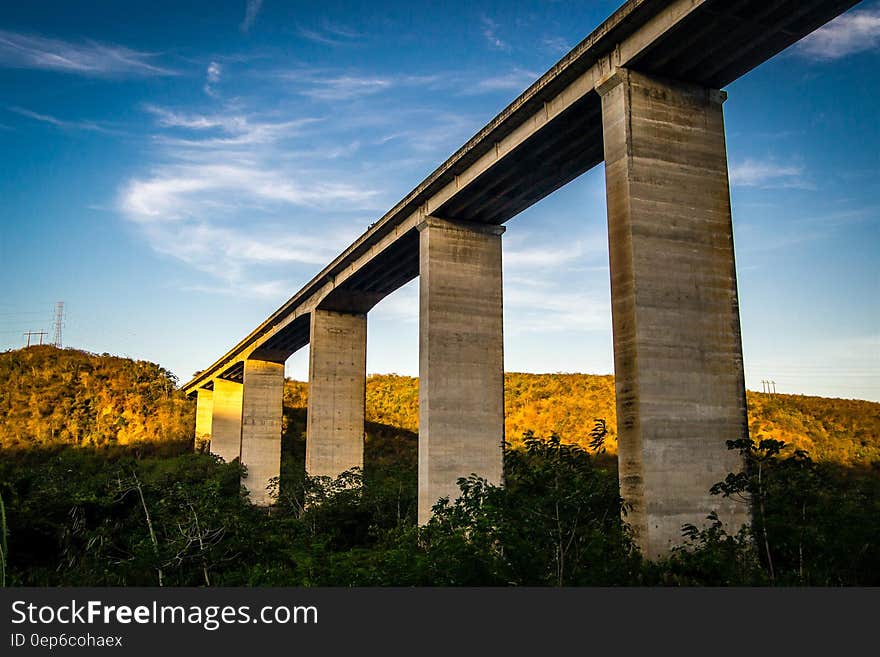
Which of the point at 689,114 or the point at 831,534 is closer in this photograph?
the point at 831,534

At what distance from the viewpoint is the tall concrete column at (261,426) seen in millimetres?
34031

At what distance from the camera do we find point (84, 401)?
149ft

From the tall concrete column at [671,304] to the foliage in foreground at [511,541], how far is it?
482 mm

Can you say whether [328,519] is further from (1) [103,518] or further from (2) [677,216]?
(2) [677,216]

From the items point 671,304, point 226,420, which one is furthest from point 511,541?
point 226,420

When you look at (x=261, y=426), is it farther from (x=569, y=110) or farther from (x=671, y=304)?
(x=671, y=304)

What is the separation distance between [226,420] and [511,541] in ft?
121

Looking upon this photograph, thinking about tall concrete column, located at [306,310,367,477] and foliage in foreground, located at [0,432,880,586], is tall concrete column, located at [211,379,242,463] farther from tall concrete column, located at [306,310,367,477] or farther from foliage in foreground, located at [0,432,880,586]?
foliage in foreground, located at [0,432,880,586]

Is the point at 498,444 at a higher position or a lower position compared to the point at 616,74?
lower

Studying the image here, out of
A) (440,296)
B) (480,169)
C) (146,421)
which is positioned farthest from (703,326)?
(146,421)

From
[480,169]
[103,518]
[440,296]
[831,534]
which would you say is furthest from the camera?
[440,296]

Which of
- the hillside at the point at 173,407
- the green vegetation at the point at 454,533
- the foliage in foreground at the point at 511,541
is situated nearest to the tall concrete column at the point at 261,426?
the hillside at the point at 173,407

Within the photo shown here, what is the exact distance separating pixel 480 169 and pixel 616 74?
16.7ft
